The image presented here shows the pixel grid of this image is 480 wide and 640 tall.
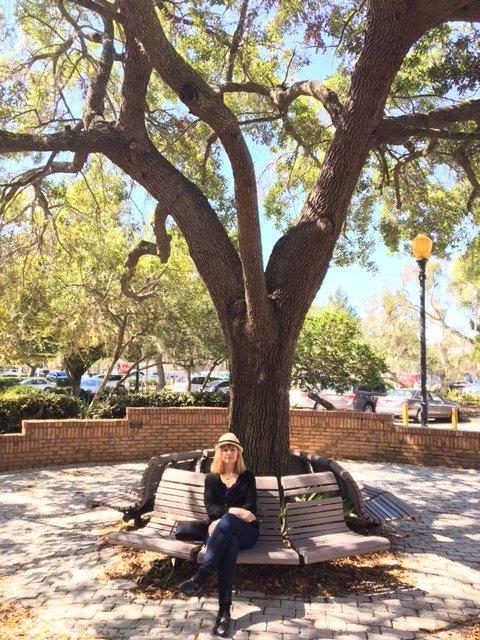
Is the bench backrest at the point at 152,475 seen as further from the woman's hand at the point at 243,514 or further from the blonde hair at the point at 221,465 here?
the woman's hand at the point at 243,514

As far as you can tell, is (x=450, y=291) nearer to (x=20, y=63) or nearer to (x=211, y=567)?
(x=20, y=63)

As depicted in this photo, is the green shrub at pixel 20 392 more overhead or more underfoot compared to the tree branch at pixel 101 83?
more underfoot

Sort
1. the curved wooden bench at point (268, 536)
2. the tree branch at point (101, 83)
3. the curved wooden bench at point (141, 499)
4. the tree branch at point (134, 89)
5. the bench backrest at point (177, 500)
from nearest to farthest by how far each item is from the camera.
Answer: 1. the curved wooden bench at point (268, 536)
2. the bench backrest at point (177, 500)
3. the curved wooden bench at point (141, 499)
4. the tree branch at point (134, 89)
5. the tree branch at point (101, 83)

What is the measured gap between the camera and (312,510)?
481 cm

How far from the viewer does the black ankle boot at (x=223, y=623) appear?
3.53m

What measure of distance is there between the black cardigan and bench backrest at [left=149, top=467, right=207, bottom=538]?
1.50 feet

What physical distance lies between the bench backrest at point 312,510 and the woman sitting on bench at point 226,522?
505mm

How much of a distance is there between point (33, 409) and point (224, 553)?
25.1 ft

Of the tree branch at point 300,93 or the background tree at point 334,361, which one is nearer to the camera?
the tree branch at point 300,93

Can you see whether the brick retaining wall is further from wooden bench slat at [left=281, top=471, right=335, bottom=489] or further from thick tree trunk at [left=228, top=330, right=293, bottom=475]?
wooden bench slat at [left=281, top=471, right=335, bottom=489]

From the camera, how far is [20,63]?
943 cm

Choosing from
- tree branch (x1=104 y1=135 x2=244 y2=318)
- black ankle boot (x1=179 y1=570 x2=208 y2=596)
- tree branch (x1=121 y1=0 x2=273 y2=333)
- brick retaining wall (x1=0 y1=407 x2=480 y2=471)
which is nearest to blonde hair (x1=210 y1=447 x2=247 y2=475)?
black ankle boot (x1=179 y1=570 x2=208 y2=596)

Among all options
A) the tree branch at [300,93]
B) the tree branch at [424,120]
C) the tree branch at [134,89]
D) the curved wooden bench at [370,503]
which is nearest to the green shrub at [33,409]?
the tree branch at [134,89]

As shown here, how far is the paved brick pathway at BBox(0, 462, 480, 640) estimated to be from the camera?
11.9ft
